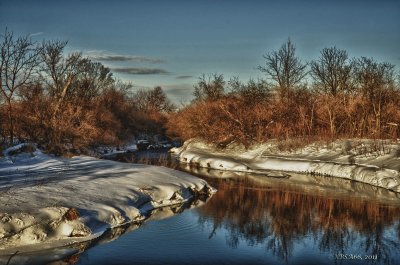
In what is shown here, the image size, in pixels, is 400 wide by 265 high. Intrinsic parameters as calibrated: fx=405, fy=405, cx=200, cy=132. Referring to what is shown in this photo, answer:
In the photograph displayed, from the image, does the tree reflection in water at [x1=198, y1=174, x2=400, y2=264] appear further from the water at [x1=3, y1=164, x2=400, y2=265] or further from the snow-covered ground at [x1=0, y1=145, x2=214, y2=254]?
the snow-covered ground at [x1=0, y1=145, x2=214, y2=254]

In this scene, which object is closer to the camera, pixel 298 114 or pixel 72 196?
pixel 72 196

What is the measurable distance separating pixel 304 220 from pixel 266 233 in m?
2.61

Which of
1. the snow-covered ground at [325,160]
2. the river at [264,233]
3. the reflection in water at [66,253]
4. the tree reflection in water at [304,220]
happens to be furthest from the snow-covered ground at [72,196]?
the snow-covered ground at [325,160]

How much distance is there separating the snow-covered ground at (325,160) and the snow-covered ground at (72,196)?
10.5 metres

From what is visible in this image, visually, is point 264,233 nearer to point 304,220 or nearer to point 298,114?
point 304,220

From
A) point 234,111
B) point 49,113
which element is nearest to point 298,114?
point 234,111

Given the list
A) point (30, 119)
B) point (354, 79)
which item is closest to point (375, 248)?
point (30, 119)

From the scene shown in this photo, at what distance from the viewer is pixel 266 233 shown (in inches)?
523

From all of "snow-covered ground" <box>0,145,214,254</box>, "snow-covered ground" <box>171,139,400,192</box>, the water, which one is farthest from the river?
"snow-covered ground" <box>171,139,400,192</box>

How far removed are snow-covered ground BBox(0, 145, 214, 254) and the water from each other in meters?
0.71

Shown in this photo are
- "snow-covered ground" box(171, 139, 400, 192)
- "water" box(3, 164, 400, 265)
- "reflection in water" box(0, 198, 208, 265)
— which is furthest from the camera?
"snow-covered ground" box(171, 139, 400, 192)

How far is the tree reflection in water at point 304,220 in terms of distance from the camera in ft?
39.8

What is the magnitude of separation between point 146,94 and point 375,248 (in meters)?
87.3

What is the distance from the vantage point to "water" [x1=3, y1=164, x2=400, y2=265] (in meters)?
10.8
